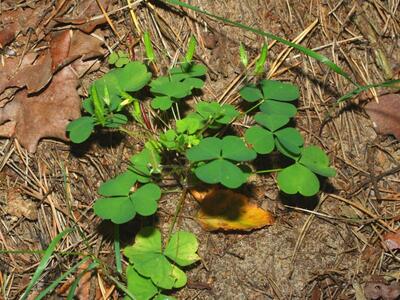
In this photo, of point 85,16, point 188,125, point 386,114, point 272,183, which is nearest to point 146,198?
point 188,125

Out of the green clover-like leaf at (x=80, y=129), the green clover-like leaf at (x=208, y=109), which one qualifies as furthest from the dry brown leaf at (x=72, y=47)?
the green clover-like leaf at (x=208, y=109)

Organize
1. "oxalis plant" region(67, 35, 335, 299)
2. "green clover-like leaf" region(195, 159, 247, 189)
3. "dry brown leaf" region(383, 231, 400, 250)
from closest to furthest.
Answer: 1. "green clover-like leaf" region(195, 159, 247, 189)
2. "oxalis plant" region(67, 35, 335, 299)
3. "dry brown leaf" region(383, 231, 400, 250)

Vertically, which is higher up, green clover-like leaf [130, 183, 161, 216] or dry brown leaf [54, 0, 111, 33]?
dry brown leaf [54, 0, 111, 33]

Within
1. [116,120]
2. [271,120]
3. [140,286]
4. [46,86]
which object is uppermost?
[46,86]

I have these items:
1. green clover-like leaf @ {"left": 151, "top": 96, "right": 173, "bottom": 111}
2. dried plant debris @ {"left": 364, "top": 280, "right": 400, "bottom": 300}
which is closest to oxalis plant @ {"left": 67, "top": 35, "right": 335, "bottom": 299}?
green clover-like leaf @ {"left": 151, "top": 96, "right": 173, "bottom": 111}

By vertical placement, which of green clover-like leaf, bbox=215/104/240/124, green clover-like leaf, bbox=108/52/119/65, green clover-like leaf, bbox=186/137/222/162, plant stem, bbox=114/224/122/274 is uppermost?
green clover-like leaf, bbox=108/52/119/65

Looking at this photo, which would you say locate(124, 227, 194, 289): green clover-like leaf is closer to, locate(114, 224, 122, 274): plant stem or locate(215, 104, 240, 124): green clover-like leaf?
locate(114, 224, 122, 274): plant stem

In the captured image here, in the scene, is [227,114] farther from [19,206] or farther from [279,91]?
[19,206]

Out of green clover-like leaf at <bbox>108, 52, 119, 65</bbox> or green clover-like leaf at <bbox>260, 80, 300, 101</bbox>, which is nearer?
green clover-like leaf at <bbox>260, 80, 300, 101</bbox>
